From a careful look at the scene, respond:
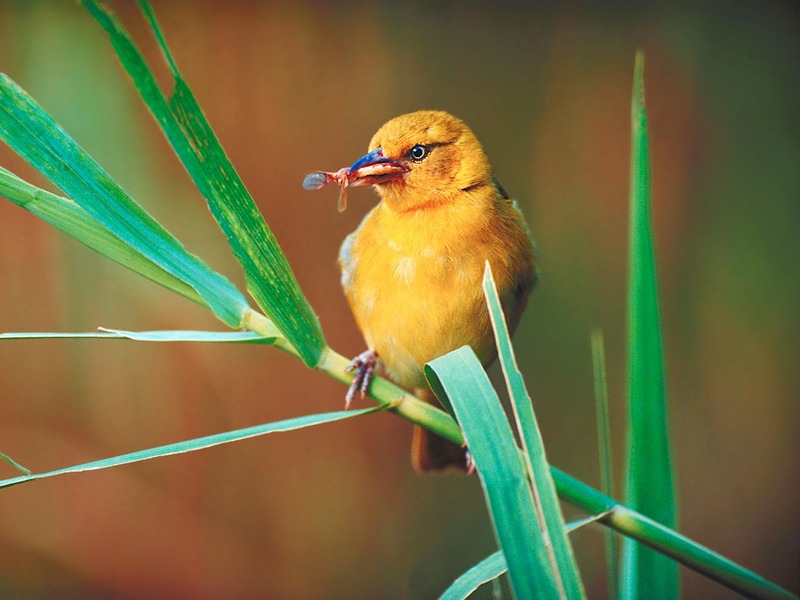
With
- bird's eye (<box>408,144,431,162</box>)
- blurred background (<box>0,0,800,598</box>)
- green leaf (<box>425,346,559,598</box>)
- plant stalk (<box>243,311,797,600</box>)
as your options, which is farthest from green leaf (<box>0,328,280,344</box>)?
blurred background (<box>0,0,800,598</box>)

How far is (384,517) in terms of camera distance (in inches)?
57.3

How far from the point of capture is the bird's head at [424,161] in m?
0.59

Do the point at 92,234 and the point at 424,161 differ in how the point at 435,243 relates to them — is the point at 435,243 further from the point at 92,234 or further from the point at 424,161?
the point at 92,234

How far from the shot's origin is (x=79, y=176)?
15.3 inches

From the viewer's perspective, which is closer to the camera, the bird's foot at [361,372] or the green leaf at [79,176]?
the green leaf at [79,176]

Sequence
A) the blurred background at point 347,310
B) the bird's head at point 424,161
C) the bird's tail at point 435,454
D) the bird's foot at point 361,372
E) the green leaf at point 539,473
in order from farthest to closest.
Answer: the blurred background at point 347,310, the bird's tail at point 435,454, the bird's head at point 424,161, the bird's foot at point 361,372, the green leaf at point 539,473

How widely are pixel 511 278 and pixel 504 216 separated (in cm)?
5

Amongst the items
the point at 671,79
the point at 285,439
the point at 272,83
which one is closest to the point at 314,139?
the point at 272,83

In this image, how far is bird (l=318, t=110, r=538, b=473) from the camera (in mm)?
617

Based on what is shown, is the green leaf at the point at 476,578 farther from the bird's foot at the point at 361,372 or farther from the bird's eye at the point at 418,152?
the bird's eye at the point at 418,152

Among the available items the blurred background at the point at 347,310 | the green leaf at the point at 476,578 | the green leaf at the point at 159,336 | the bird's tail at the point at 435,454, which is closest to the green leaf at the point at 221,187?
the green leaf at the point at 159,336

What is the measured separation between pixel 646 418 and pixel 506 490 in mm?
213

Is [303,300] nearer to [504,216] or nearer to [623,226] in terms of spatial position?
[504,216]

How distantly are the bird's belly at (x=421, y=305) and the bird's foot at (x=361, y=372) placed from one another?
2 cm
